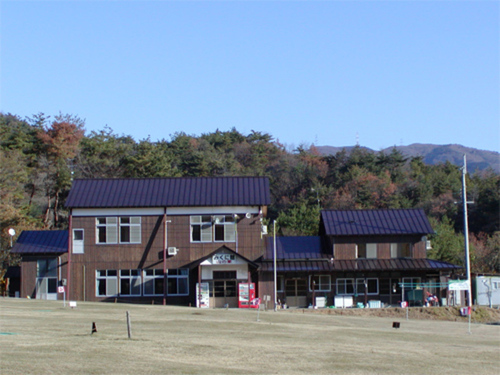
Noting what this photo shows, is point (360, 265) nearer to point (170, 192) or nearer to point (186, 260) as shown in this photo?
point (186, 260)

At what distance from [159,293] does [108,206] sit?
22.9 ft

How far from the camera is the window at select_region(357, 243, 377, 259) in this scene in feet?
156

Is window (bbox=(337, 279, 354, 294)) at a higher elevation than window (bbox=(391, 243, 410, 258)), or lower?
lower

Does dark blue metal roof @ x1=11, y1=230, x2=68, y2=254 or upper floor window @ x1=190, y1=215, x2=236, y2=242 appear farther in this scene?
upper floor window @ x1=190, y1=215, x2=236, y2=242

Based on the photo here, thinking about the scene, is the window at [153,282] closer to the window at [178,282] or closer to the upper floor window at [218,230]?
the window at [178,282]

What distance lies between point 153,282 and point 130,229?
4.02 m

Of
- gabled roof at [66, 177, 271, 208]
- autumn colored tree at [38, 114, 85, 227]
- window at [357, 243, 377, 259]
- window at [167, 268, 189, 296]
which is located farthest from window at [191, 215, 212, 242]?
autumn colored tree at [38, 114, 85, 227]

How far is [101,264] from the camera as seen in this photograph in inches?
1822

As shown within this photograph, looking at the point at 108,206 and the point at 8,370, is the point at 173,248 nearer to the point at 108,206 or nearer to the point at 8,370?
the point at 108,206

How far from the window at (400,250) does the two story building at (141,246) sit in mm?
9502

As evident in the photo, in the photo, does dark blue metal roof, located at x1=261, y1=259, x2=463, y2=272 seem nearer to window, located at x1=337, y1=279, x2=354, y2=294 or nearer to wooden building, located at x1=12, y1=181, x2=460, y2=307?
wooden building, located at x1=12, y1=181, x2=460, y2=307

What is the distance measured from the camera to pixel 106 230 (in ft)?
153

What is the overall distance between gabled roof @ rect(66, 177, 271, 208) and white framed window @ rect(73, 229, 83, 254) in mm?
1886

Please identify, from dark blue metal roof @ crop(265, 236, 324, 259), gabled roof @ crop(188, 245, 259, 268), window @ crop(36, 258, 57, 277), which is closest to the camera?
gabled roof @ crop(188, 245, 259, 268)
